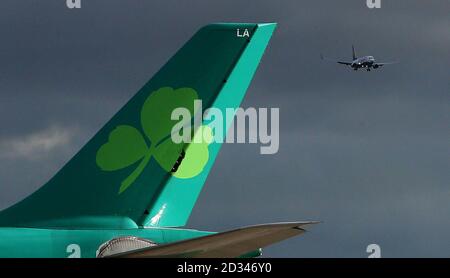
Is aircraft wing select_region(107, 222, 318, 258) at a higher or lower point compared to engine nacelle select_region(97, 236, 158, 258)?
lower

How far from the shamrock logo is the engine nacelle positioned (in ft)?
9.16

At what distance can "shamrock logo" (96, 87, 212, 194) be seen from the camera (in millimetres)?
39094

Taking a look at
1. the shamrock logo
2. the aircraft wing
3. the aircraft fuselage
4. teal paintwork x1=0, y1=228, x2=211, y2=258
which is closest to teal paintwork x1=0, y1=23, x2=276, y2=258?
teal paintwork x1=0, y1=228, x2=211, y2=258

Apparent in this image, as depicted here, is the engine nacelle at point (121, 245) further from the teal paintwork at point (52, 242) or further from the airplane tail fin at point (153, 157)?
the airplane tail fin at point (153, 157)

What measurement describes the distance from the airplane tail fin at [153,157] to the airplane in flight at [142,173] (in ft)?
0.10

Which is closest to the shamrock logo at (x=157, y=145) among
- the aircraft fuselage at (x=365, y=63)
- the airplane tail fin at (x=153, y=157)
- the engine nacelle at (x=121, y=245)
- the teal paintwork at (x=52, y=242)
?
the airplane tail fin at (x=153, y=157)

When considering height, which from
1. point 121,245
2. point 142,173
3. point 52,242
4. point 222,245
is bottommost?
point 222,245

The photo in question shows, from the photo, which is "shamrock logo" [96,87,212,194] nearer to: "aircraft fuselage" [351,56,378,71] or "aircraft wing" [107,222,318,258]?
"aircraft wing" [107,222,318,258]

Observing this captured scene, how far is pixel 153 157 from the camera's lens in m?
39.1

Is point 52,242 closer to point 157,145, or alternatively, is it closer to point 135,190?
point 135,190

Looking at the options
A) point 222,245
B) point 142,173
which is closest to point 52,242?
point 142,173

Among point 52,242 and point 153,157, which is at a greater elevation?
point 153,157

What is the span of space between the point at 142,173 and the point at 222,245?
1135 cm

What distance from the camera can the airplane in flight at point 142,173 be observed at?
35.5m
